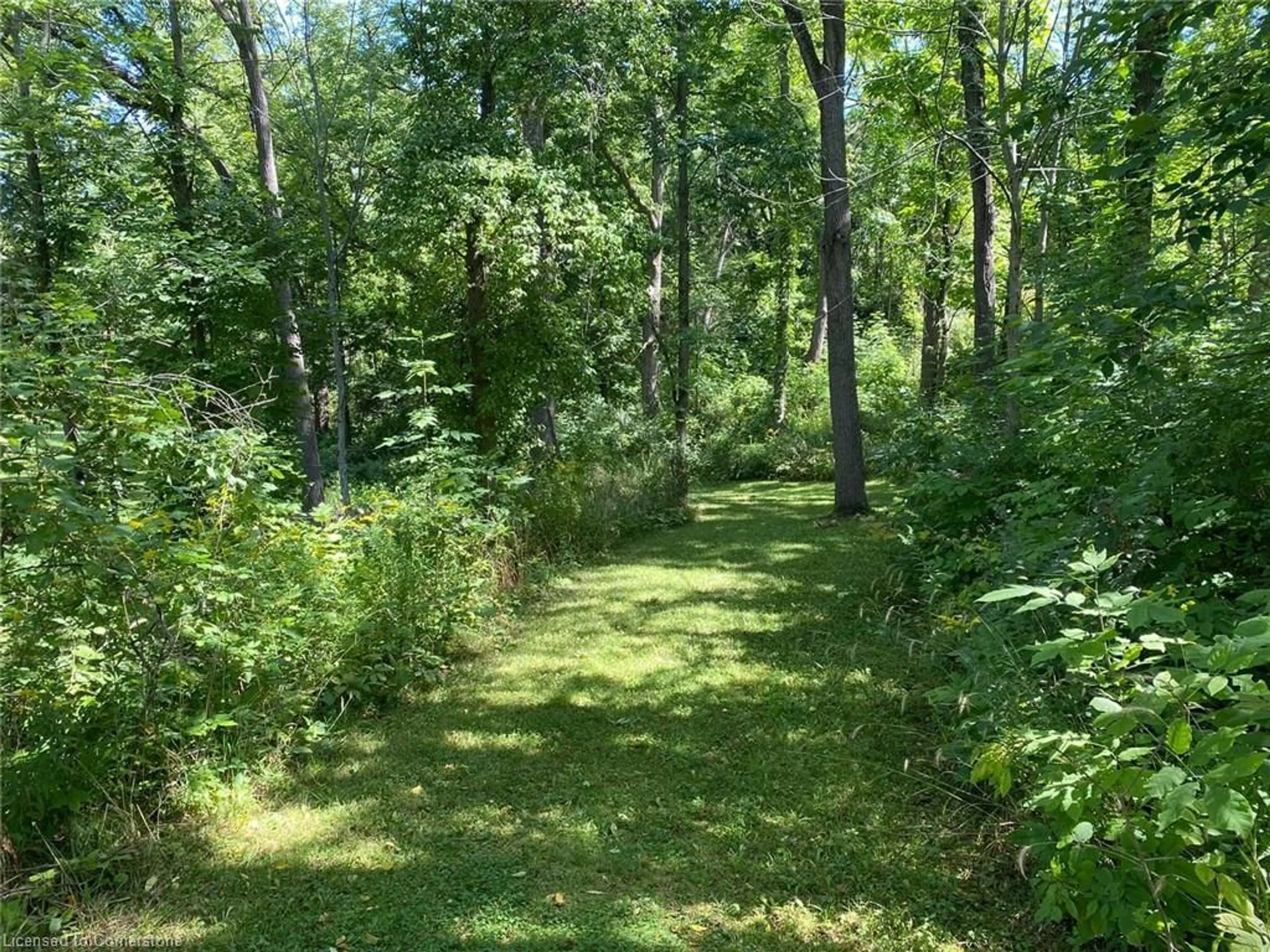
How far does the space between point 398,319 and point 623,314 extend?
3276 mm

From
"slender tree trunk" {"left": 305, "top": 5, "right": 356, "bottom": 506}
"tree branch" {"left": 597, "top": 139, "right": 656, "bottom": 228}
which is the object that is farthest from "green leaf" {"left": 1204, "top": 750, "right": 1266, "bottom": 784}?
"tree branch" {"left": 597, "top": 139, "right": 656, "bottom": 228}

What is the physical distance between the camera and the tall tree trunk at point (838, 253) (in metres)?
8.38

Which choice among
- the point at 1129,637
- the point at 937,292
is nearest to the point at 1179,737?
the point at 1129,637

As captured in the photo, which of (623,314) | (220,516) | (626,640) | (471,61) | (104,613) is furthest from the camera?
(623,314)

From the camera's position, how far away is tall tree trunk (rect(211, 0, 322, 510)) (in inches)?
328

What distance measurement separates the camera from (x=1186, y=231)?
3045 millimetres

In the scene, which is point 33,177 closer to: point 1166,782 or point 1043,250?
point 1043,250

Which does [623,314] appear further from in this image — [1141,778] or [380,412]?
[1141,778]

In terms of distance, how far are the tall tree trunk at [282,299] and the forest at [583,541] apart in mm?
78

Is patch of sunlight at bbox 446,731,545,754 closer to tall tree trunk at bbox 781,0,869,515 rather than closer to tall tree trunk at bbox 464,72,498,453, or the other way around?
tall tree trunk at bbox 464,72,498,453

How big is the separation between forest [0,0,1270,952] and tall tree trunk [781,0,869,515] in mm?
55

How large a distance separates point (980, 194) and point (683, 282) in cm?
430

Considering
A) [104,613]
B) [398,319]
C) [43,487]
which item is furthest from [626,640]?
[398,319]

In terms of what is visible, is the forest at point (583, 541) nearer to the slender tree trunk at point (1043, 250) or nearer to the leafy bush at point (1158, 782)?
the leafy bush at point (1158, 782)
